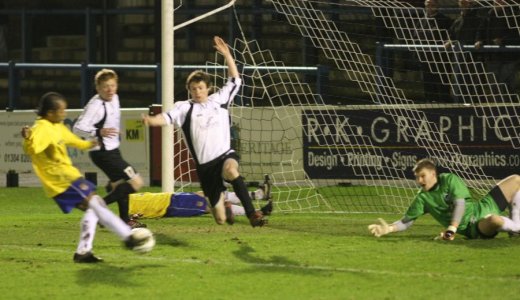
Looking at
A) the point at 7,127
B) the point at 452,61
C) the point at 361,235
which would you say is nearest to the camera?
the point at 361,235

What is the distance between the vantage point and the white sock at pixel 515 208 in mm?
12018

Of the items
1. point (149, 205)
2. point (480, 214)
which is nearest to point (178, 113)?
point (149, 205)

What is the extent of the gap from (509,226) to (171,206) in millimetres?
4434

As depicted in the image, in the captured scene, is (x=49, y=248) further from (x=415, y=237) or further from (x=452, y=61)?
(x=452, y=61)

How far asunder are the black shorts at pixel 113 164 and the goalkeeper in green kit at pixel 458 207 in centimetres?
276

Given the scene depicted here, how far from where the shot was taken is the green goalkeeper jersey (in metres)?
11.9

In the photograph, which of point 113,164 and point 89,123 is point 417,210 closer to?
point 113,164

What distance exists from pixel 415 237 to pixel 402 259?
5.52 ft

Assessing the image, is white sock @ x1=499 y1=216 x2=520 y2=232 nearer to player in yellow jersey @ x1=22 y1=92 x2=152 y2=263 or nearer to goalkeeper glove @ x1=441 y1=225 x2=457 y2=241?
goalkeeper glove @ x1=441 y1=225 x2=457 y2=241

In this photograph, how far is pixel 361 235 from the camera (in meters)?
12.8

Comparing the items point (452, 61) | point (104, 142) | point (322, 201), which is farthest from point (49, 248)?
point (452, 61)

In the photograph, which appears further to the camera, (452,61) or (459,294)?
(452,61)

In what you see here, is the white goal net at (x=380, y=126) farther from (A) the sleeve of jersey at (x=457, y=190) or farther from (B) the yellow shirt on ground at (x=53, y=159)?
(B) the yellow shirt on ground at (x=53, y=159)

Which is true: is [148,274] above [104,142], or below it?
below
